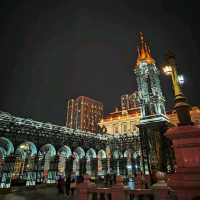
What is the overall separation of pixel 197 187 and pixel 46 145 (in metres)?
32.3

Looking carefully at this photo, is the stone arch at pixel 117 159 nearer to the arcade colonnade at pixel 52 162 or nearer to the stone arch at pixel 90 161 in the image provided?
the arcade colonnade at pixel 52 162

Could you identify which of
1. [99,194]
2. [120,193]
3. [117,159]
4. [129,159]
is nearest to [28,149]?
[117,159]

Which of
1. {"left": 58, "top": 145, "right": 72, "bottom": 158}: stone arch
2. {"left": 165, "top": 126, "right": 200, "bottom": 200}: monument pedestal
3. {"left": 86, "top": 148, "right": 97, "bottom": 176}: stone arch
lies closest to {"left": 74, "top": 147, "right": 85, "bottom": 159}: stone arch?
{"left": 86, "top": 148, "right": 97, "bottom": 176}: stone arch

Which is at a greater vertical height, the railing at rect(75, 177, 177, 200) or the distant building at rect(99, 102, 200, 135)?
the distant building at rect(99, 102, 200, 135)

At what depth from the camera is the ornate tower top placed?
1752 inches

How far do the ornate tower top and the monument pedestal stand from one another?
4061cm

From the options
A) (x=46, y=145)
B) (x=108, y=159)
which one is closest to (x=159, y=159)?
(x=108, y=159)

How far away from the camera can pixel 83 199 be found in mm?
8078

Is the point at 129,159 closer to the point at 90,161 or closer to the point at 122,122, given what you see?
the point at 90,161

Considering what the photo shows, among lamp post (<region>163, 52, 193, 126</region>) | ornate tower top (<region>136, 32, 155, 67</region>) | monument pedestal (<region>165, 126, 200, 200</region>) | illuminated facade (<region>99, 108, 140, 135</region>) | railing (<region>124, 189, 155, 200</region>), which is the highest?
ornate tower top (<region>136, 32, 155, 67</region>)

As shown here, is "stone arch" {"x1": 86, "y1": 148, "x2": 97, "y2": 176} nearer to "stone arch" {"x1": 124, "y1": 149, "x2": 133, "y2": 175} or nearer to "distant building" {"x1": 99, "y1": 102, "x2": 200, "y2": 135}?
"stone arch" {"x1": 124, "y1": 149, "x2": 133, "y2": 175}

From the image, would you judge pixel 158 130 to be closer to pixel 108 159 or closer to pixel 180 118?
pixel 108 159

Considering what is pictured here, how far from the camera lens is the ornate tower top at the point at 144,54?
44.5 meters

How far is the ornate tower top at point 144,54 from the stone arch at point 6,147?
1299 inches
